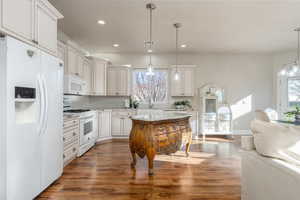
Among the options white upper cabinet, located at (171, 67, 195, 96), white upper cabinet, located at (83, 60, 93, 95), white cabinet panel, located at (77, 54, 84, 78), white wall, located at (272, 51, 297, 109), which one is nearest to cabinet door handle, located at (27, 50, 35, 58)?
white cabinet panel, located at (77, 54, 84, 78)

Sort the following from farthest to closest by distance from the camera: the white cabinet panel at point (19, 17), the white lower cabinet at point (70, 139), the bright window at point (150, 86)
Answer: the bright window at point (150, 86)
the white lower cabinet at point (70, 139)
the white cabinet panel at point (19, 17)

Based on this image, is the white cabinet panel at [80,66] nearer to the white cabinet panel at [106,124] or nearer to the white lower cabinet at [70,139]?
the white cabinet panel at [106,124]

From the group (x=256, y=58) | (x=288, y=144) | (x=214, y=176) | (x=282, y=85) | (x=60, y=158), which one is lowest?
(x=214, y=176)

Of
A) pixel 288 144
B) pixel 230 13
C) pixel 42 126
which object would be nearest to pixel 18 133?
pixel 42 126

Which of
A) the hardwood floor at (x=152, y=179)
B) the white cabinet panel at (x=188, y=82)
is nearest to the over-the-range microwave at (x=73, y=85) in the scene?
the hardwood floor at (x=152, y=179)

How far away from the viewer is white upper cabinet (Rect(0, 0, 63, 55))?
64.0 inches

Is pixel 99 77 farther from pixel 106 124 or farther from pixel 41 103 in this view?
pixel 41 103

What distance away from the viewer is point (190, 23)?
3512 millimetres

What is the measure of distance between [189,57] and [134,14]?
3.19 metres

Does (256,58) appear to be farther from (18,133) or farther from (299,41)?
(18,133)

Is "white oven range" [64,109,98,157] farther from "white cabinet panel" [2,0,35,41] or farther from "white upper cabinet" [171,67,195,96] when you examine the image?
"white upper cabinet" [171,67,195,96]

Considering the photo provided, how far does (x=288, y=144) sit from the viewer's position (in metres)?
1.40

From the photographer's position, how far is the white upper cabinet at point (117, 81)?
5402 millimetres

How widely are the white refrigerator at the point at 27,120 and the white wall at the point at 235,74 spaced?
12.5 ft
